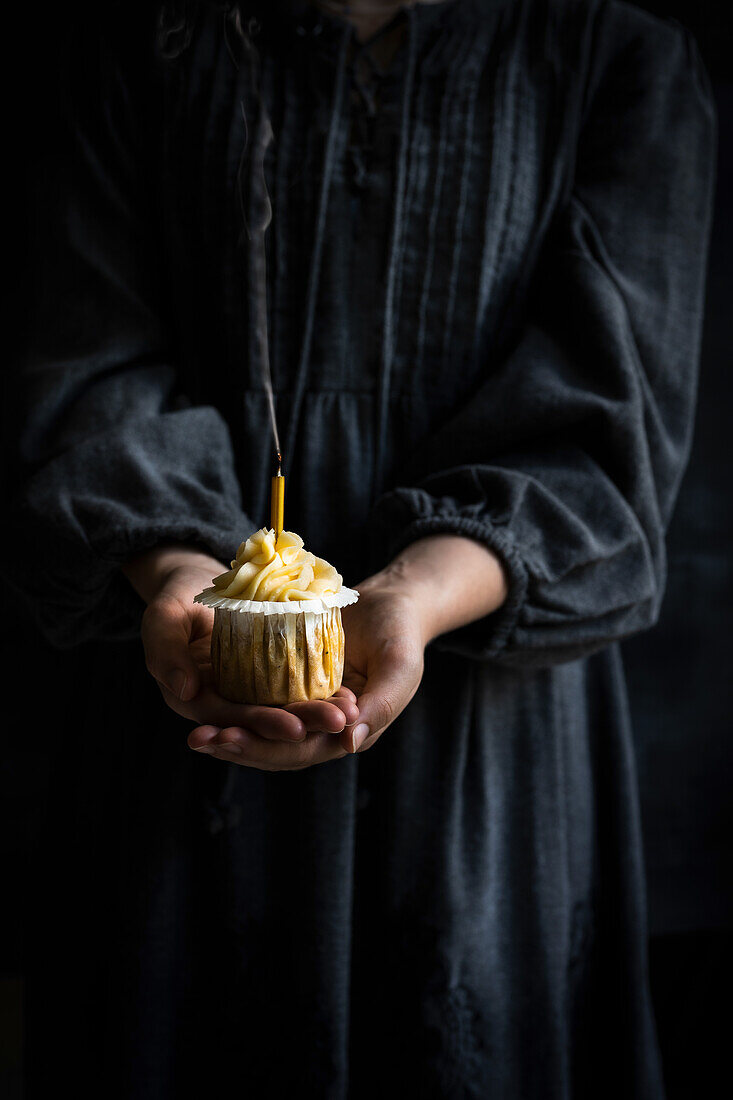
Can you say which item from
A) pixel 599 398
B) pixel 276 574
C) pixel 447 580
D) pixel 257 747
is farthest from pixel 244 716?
pixel 599 398

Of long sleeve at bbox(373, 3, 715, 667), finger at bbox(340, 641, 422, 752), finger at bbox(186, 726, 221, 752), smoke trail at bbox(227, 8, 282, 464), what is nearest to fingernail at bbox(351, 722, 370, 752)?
finger at bbox(340, 641, 422, 752)

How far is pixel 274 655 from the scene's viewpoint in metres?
0.72

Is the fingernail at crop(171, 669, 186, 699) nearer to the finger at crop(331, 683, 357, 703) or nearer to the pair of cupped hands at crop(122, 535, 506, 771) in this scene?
the pair of cupped hands at crop(122, 535, 506, 771)

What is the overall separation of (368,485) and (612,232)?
1.37ft

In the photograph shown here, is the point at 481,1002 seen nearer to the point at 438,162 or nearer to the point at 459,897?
the point at 459,897

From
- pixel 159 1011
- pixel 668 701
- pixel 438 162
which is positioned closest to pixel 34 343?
pixel 438 162

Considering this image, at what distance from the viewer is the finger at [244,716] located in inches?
25.6

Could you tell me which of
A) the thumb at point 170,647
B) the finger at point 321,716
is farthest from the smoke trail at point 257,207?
the finger at point 321,716

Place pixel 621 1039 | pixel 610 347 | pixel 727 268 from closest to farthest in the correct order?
pixel 610 347
pixel 621 1039
pixel 727 268

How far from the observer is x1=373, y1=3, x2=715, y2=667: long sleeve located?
0.89m

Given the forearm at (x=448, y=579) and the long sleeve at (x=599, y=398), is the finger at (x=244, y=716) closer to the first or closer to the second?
the forearm at (x=448, y=579)

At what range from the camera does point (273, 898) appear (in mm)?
981

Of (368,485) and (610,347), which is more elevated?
(610,347)

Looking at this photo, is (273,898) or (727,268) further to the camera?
(727,268)
